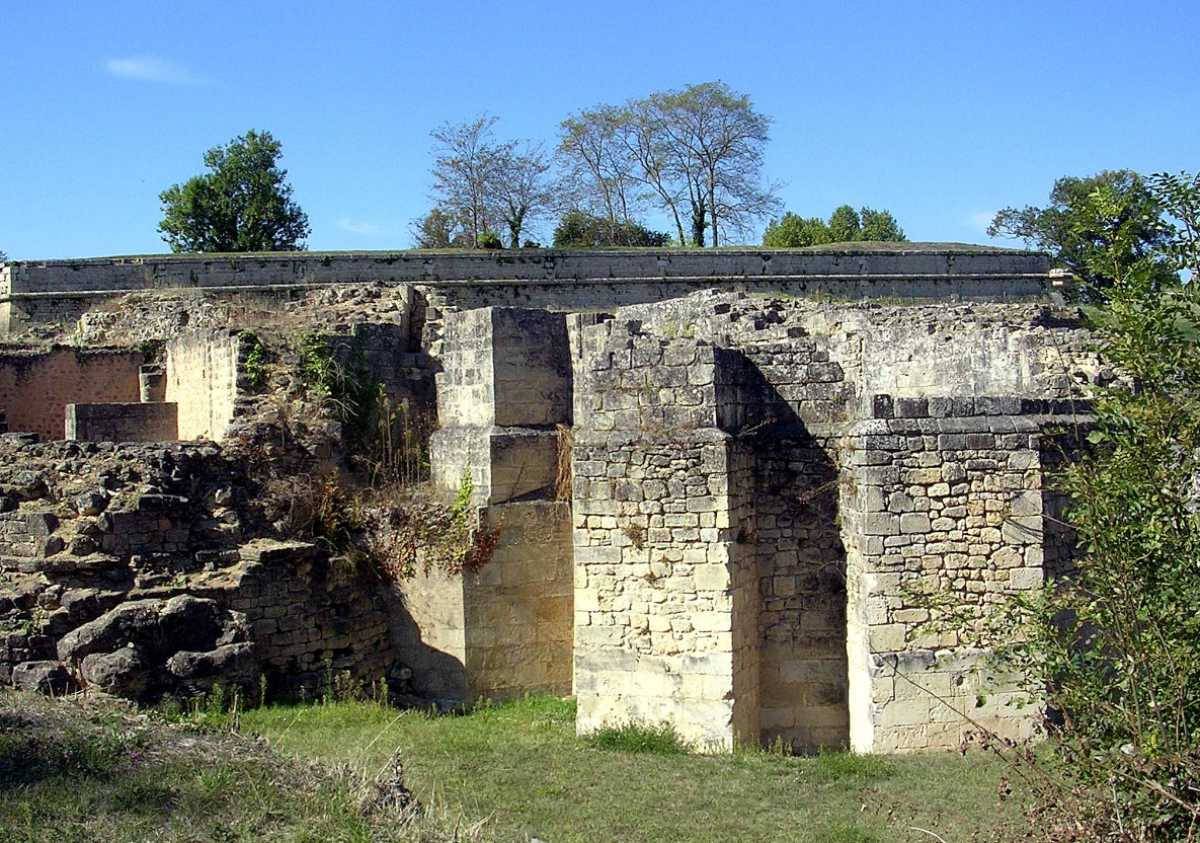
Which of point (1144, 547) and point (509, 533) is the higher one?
point (1144, 547)

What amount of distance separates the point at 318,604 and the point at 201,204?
29.5 m

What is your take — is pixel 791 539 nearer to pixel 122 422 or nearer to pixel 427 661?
pixel 427 661

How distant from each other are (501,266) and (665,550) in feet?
56.9

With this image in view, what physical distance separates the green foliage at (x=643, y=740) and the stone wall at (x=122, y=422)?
23.6 feet

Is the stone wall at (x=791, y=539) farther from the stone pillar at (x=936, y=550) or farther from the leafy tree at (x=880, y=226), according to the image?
the leafy tree at (x=880, y=226)

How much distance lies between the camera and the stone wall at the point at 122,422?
45.3 ft

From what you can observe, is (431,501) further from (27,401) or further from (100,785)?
(27,401)

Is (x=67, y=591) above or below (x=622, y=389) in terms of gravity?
below

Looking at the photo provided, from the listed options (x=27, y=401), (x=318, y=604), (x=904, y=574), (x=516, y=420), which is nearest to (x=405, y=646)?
(x=318, y=604)

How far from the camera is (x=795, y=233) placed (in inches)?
1602

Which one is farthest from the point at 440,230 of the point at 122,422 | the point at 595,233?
the point at 122,422

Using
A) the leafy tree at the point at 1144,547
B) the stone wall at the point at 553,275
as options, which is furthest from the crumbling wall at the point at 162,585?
the stone wall at the point at 553,275

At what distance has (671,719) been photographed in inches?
375

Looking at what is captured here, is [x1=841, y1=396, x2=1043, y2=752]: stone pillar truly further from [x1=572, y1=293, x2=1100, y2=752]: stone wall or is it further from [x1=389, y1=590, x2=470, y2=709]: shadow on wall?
[x1=389, y1=590, x2=470, y2=709]: shadow on wall
